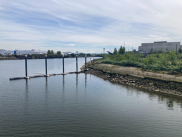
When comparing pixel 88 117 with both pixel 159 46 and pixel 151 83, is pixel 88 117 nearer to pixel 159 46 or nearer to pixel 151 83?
pixel 151 83

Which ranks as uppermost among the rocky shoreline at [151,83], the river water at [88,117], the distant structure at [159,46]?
the distant structure at [159,46]

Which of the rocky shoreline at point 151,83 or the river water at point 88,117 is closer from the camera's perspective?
the river water at point 88,117

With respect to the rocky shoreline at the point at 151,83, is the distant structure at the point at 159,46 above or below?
above

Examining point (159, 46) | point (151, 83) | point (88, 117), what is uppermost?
point (159, 46)

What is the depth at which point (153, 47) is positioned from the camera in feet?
600

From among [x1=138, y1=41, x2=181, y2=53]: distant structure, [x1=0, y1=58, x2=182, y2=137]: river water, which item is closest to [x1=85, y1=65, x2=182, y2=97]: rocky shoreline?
[x1=0, y1=58, x2=182, y2=137]: river water

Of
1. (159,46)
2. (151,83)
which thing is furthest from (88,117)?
(159,46)

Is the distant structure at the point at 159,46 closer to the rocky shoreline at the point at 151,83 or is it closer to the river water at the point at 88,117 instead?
the rocky shoreline at the point at 151,83

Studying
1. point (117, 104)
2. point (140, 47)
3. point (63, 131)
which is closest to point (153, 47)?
point (140, 47)

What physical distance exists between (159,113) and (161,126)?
476 cm

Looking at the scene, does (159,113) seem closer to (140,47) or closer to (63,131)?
(63,131)

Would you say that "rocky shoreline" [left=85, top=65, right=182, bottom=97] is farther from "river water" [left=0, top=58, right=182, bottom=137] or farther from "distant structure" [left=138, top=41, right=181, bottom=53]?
"distant structure" [left=138, top=41, right=181, bottom=53]

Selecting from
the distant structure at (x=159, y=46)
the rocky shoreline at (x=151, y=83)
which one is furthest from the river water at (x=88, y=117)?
the distant structure at (x=159, y=46)

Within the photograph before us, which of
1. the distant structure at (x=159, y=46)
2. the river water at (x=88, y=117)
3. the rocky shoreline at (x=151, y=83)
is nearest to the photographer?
the river water at (x=88, y=117)
